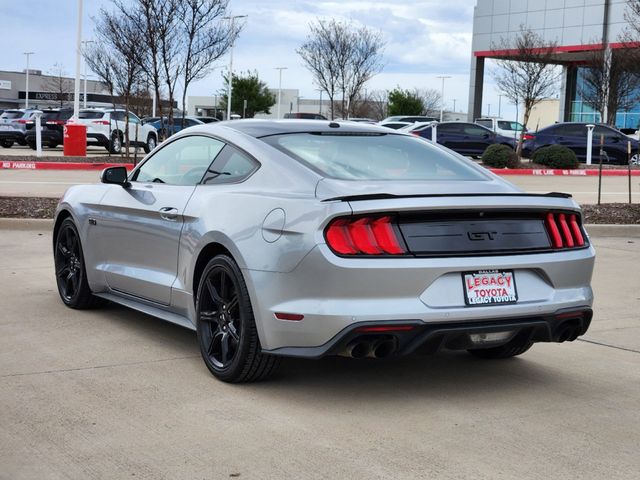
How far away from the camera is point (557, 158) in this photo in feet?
91.0

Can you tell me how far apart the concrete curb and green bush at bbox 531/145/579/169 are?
14839 millimetres

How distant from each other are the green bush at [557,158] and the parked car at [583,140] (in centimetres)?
368

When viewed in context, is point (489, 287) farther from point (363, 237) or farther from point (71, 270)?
point (71, 270)

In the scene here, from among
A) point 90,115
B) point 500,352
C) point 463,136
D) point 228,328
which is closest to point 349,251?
point 228,328

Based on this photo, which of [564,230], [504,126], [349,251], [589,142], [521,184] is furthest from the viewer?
[504,126]

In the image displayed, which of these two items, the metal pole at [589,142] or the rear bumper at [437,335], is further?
the metal pole at [589,142]

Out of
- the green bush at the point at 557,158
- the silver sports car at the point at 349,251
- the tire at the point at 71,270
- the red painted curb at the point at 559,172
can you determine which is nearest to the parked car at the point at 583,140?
the green bush at the point at 557,158

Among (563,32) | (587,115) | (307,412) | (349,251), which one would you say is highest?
(563,32)

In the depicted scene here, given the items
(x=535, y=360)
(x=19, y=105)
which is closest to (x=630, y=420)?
(x=535, y=360)

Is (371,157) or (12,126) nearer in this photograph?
(371,157)

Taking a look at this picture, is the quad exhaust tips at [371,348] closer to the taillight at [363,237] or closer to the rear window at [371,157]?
the taillight at [363,237]

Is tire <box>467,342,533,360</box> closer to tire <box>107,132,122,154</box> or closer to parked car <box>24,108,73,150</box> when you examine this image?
tire <box>107,132,122,154</box>

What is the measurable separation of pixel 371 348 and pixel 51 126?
3338 centimetres

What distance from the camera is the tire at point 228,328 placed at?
5.09m
